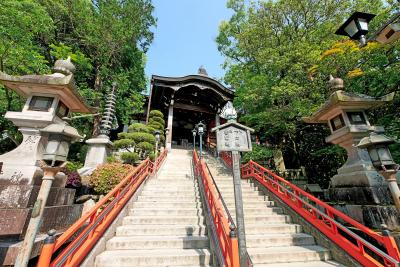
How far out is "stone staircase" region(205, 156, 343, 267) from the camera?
158 inches

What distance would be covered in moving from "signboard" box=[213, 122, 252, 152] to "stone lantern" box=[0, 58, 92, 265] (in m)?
4.18

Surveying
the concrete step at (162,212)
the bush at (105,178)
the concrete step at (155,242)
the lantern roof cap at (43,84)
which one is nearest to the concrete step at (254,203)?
the concrete step at (162,212)

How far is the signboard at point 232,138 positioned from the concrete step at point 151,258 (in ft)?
8.17

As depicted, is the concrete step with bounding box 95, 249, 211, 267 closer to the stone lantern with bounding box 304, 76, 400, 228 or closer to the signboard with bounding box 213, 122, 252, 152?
the signboard with bounding box 213, 122, 252, 152

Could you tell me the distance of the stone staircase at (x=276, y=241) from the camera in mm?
4012

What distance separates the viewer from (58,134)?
9.77 feet

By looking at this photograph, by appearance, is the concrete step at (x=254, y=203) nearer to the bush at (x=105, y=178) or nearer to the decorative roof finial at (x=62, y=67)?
the bush at (x=105, y=178)

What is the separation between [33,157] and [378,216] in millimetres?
8151

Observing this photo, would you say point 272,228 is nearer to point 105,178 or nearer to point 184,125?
point 105,178

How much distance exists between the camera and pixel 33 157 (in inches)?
182

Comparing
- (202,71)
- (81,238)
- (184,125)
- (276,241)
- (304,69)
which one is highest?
(202,71)

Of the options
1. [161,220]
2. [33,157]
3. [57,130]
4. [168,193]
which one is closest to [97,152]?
[168,193]

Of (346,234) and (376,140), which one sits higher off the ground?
(376,140)

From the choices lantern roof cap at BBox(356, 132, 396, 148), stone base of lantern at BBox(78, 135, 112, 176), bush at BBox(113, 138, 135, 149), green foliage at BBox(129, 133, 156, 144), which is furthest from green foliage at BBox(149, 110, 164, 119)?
lantern roof cap at BBox(356, 132, 396, 148)
